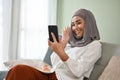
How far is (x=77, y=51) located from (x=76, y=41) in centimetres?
14

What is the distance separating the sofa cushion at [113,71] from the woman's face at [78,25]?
36cm

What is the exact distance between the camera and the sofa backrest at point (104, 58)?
1831 millimetres

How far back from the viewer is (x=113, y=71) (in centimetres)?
158

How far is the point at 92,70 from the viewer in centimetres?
186

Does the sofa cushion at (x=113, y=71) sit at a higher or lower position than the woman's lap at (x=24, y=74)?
higher

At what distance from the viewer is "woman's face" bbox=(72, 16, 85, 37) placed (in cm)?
194

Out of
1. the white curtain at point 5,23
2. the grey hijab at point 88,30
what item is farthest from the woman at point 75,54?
the white curtain at point 5,23

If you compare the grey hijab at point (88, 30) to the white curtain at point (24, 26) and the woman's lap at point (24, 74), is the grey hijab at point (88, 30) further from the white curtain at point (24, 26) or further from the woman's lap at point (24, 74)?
the white curtain at point (24, 26)

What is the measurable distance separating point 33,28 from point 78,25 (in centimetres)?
108

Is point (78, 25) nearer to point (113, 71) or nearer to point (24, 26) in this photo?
point (113, 71)

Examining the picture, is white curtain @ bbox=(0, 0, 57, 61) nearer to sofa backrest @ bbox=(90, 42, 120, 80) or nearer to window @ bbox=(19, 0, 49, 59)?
window @ bbox=(19, 0, 49, 59)

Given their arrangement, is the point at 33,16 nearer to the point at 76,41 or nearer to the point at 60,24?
the point at 60,24

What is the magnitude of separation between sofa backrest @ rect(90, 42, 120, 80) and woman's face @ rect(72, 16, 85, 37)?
249mm

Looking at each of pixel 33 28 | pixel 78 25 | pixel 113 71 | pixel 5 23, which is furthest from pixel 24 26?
pixel 113 71
